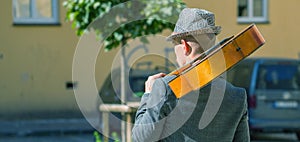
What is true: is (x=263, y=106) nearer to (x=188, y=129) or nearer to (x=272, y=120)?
(x=272, y=120)

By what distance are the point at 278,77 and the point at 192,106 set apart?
1140 centimetres

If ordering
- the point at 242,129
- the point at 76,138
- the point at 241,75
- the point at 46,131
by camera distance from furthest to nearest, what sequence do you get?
1. the point at 46,131
2. the point at 76,138
3. the point at 241,75
4. the point at 242,129

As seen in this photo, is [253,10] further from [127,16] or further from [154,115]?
[154,115]

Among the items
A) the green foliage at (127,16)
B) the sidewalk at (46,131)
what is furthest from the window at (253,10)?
the green foliage at (127,16)

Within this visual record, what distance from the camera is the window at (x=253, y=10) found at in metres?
20.8

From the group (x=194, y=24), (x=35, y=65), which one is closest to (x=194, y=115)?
(x=194, y=24)

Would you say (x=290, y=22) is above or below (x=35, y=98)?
above

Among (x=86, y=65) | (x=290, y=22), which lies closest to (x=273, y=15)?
(x=290, y=22)

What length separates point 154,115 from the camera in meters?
3.13

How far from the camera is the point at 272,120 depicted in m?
14.2

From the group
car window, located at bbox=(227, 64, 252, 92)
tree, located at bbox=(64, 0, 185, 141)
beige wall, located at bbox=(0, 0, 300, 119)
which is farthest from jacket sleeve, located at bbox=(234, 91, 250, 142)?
beige wall, located at bbox=(0, 0, 300, 119)

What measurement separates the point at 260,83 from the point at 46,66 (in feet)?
21.7

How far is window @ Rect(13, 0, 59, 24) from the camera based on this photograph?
62.7 feet

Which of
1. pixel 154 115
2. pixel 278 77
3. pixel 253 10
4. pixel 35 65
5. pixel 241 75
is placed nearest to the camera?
pixel 154 115
